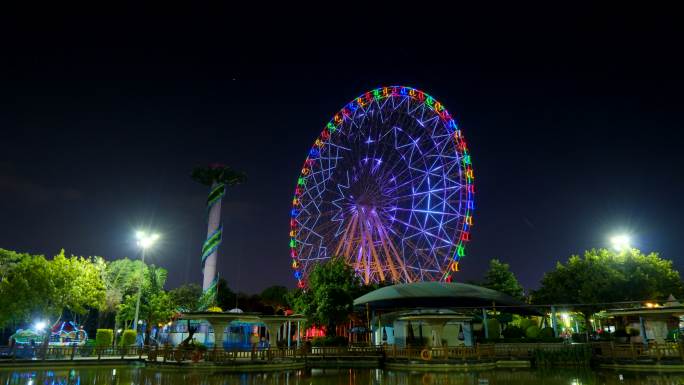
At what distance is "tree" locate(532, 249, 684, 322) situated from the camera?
139 feet

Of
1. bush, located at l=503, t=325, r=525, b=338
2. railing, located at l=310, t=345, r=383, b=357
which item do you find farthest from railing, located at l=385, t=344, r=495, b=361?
bush, located at l=503, t=325, r=525, b=338

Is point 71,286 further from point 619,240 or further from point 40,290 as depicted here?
Answer: point 619,240

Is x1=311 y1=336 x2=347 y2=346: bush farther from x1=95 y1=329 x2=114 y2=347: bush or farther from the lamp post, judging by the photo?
the lamp post

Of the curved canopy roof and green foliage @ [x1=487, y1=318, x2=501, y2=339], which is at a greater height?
the curved canopy roof

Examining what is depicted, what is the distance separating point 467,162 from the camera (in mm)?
41094

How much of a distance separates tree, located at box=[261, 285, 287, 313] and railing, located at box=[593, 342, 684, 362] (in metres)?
48.9

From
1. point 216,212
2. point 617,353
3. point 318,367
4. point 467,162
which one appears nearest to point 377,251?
point 467,162

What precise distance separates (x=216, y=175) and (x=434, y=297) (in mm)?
31442

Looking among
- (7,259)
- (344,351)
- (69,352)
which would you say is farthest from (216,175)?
(344,351)

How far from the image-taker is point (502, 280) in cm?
6069

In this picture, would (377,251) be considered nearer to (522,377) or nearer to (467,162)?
(467,162)

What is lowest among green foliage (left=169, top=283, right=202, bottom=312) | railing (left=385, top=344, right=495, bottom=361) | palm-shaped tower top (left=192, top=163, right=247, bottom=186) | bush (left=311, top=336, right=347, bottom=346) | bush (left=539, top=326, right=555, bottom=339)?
railing (left=385, top=344, right=495, bottom=361)

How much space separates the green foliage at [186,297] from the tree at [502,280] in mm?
33564

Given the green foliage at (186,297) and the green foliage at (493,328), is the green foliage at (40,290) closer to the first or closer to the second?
the green foliage at (186,297)
